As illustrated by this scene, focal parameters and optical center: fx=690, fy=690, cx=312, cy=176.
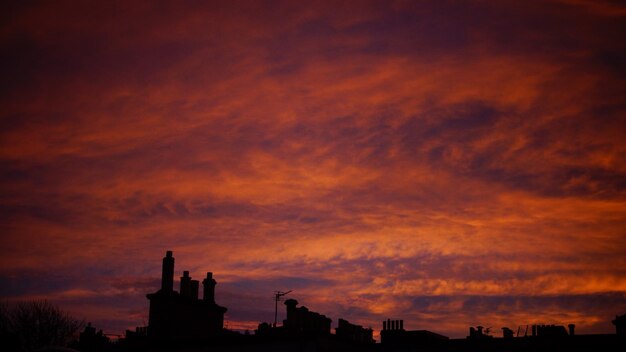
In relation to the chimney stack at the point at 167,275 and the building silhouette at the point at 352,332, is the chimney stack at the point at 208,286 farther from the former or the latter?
the building silhouette at the point at 352,332

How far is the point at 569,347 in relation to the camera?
124ft

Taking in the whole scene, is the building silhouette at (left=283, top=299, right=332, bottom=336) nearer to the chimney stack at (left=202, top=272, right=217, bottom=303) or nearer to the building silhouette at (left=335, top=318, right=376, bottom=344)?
the building silhouette at (left=335, top=318, right=376, bottom=344)

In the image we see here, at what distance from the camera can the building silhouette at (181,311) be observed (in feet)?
171

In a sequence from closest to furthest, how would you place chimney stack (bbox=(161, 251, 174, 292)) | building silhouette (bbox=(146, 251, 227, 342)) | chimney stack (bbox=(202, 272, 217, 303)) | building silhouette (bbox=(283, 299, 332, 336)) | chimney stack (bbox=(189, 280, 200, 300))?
building silhouette (bbox=(283, 299, 332, 336)), building silhouette (bbox=(146, 251, 227, 342)), chimney stack (bbox=(161, 251, 174, 292)), chimney stack (bbox=(189, 280, 200, 300)), chimney stack (bbox=(202, 272, 217, 303))

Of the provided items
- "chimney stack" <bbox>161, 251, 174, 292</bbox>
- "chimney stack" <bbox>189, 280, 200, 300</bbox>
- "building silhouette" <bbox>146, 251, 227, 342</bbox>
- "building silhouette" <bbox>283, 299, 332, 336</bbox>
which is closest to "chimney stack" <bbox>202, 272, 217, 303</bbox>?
"building silhouette" <bbox>146, 251, 227, 342</bbox>

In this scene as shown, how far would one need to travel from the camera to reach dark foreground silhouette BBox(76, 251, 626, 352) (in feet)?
126

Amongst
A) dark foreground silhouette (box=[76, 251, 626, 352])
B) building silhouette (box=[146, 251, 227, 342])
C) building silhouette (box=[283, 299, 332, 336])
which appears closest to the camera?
dark foreground silhouette (box=[76, 251, 626, 352])

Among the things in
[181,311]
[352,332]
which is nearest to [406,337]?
[352,332]

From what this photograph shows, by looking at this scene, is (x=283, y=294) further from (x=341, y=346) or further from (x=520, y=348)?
(x=520, y=348)

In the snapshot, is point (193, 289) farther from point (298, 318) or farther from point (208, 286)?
point (298, 318)

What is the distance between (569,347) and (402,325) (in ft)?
70.8

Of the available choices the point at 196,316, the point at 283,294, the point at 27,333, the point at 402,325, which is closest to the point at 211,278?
the point at 196,316

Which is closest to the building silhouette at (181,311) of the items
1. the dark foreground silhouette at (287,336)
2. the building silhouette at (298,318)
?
the dark foreground silhouette at (287,336)

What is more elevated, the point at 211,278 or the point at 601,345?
the point at 211,278
